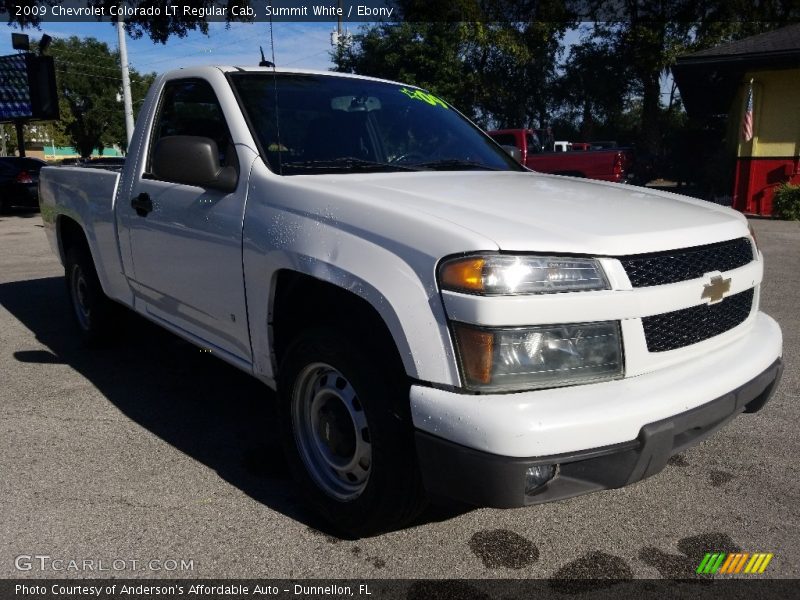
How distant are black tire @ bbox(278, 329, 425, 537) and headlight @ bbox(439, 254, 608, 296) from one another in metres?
0.43

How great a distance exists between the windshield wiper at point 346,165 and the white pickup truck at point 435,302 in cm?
2

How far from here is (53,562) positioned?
251 centimetres

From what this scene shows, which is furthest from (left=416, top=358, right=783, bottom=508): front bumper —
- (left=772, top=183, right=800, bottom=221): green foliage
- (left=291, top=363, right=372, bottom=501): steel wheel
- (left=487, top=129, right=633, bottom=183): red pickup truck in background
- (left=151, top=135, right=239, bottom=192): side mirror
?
(left=487, top=129, right=633, bottom=183): red pickup truck in background

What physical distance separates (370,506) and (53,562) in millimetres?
1206

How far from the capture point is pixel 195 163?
9.61 ft

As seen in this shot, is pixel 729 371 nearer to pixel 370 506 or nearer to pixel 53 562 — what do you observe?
pixel 370 506

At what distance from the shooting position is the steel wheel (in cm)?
254

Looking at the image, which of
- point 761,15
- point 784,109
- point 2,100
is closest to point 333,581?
point 784,109

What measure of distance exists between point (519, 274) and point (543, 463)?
565 mm

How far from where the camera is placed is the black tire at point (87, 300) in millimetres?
4938

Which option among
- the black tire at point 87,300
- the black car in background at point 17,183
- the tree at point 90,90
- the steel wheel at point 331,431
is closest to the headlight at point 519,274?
the steel wheel at point 331,431

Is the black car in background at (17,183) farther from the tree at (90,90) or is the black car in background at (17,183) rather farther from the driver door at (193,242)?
the tree at (90,90)

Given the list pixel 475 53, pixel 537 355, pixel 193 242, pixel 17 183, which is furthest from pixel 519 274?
pixel 475 53

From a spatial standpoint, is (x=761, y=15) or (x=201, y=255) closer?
(x=201, y=255)
